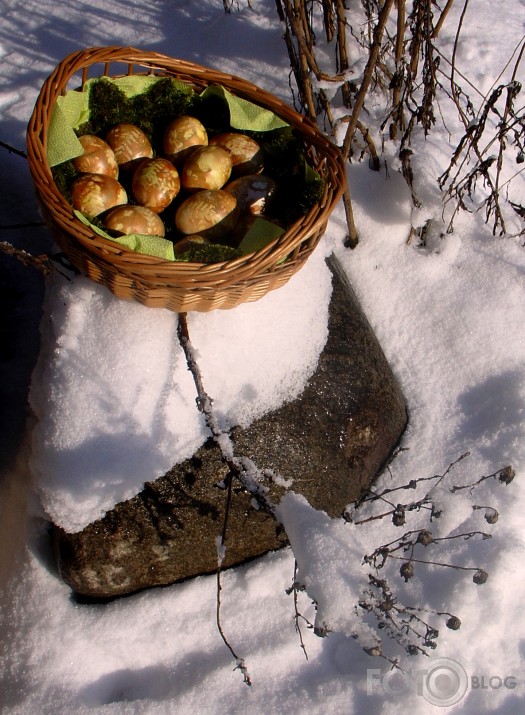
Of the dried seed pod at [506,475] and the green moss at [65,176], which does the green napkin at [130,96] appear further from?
the dried seed pod at [506,475]

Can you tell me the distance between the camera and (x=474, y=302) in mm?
1975

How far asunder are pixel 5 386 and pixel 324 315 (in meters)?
1.03

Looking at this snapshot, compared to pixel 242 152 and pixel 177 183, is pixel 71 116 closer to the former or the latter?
pixel 177 183

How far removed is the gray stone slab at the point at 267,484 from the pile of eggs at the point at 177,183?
44 centimetres

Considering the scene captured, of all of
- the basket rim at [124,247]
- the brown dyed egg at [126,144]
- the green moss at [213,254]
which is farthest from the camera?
the brown dyed egg at [126,144]

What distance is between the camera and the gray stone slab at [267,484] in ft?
5.16

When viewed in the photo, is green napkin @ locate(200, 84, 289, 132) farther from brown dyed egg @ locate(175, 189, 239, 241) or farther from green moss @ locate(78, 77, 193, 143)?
brown dyed egg @ locate(175, 189, 239, 241)

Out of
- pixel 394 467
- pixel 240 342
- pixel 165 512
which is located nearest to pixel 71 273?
pixel 240 342

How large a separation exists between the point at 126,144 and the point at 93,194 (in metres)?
0.24

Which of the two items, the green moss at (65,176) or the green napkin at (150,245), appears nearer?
the green napkin at (150,245)

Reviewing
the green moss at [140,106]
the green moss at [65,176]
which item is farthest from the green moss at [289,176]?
the green moss at [65,176]

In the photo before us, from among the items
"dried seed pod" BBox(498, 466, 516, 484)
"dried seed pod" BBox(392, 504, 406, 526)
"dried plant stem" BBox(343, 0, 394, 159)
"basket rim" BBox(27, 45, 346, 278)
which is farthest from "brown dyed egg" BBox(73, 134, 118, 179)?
"dried seed pod" BBox(498, 466, 516, 484)

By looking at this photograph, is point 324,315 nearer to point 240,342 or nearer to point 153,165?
point 240,342

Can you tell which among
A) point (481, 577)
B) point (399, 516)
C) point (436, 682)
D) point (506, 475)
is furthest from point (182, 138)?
point (436, 682)
